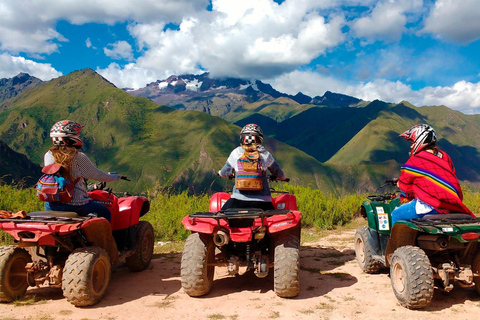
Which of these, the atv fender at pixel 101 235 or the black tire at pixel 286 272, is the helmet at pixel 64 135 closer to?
the atv fender at pixel 101 235

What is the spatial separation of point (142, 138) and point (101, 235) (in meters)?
158

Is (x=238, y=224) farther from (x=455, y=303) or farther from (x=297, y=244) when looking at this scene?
(x=455, y=303)

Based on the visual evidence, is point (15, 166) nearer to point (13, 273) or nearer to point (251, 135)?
point (13, 273)

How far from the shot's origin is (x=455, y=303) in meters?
4.01

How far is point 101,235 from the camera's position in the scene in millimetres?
4465

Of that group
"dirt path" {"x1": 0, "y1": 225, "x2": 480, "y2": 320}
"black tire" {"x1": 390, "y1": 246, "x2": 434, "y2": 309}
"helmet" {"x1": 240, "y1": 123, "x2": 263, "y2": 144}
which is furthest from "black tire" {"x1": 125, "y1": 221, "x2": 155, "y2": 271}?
"black tire" {"x1": 390, "y1": 246, "x2": 434, "y2": 309}

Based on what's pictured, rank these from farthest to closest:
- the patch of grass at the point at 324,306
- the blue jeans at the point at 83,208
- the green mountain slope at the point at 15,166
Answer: the green mountain slope at the point at 15,166
the blue jeans at the point at 83,208
the patch of grass at the point at 324,306

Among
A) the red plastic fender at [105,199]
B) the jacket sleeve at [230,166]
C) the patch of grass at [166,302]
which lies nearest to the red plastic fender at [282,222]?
the jacket sleeve at [230,166]

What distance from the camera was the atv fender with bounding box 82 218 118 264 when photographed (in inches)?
167

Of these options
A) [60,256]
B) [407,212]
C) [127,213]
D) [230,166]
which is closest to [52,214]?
[60,256]

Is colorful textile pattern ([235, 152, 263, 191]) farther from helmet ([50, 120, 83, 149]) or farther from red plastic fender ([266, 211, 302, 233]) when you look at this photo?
helmet ([50, 120, 83, 149])

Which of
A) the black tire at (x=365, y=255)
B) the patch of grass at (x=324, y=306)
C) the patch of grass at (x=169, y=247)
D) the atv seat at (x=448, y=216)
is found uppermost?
the atv seat at (x=448, y=216)

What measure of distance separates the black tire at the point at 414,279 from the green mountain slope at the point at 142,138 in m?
118

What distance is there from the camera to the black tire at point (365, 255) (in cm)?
514
